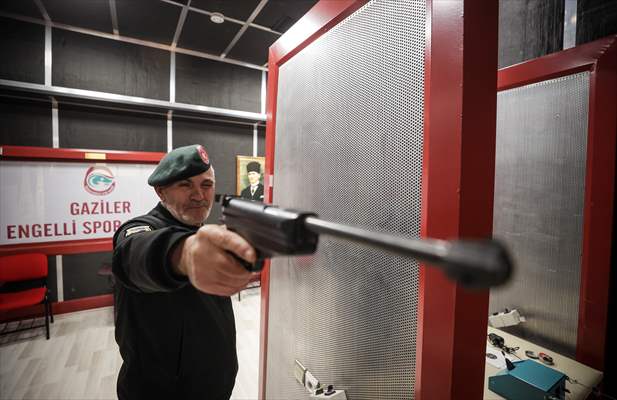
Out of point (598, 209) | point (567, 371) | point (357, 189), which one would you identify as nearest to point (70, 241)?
point (357, 189)

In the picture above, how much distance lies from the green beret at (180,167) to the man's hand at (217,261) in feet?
2.10

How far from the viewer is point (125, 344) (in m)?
1.08

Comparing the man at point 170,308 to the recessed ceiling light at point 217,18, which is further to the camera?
the recessed ceiling light at point 217,18

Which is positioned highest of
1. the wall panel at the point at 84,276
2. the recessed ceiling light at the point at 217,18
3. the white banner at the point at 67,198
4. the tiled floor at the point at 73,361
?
the recessed ceiling light at the point at 217,18

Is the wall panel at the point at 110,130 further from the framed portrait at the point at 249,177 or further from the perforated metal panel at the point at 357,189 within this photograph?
the perforated metal panel at the point at 357,189

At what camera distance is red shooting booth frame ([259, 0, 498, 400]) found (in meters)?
0.55

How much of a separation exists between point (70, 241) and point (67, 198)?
531 millimetres

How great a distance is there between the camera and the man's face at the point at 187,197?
3.99 ft

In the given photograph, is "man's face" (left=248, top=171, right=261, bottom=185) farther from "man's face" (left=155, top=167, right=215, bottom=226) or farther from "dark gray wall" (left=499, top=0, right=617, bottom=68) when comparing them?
"dark gray wall" (left=499, top=0, right=617, bottom=68)

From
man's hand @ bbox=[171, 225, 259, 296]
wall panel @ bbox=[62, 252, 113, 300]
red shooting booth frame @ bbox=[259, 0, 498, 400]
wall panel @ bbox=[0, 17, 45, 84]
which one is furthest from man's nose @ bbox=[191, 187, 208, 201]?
wall panel @ bbox=[0, 17, 45, 84]

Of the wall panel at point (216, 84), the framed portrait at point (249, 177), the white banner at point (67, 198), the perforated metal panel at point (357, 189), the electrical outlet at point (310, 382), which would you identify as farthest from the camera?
the framed portrait at point (249, 177)

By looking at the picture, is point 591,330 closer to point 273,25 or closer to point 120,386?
point 120,386

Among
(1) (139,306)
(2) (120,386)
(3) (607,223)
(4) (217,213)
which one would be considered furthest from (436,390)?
(4) (217,213)

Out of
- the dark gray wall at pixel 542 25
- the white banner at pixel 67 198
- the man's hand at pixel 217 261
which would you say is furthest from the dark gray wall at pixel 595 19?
the white banner at pixel 67 198
